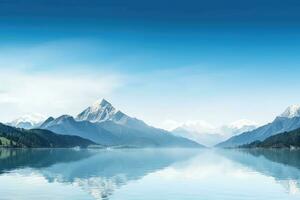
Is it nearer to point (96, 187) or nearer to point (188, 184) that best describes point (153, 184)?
point (188, 184)

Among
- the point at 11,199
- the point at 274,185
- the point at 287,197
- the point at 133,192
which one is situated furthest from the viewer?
the point at 274,185

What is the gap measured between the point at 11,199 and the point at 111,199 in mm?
13414

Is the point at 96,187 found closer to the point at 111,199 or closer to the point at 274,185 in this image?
the point at 111,199

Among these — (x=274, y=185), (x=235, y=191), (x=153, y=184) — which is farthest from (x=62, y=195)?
(x=274, y=185)

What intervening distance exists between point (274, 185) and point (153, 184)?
21.4 meters

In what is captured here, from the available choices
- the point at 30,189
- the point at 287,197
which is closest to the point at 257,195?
the point at 287,197

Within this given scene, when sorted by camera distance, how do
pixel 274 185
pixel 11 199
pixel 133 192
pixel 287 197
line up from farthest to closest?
1. pixel 274 185
2. pixel 133 192
3. pixel 287 197
4. pixel 11 199

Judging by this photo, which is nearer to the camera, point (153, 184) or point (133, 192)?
point (133, 192)

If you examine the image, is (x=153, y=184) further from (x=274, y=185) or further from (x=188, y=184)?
(x=274, y=185)

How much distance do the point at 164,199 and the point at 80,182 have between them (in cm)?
2365

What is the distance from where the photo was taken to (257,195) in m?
73.4

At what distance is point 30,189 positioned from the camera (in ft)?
251

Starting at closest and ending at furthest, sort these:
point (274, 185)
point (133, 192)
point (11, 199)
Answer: point (11, 199) → point (133, 192) → point (274, 185)

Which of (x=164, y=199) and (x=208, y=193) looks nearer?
(x=164, y=199)
